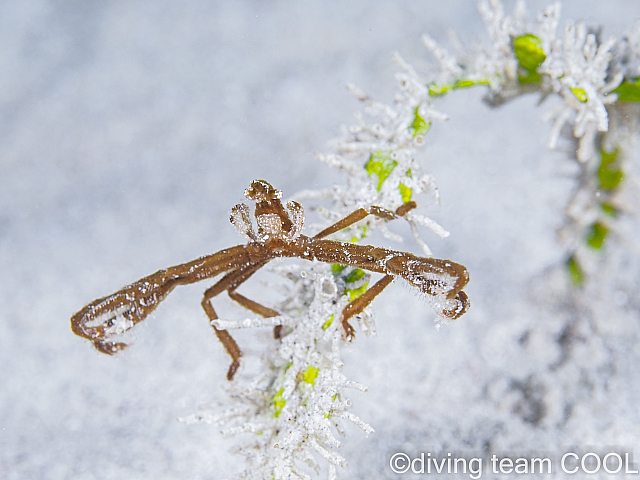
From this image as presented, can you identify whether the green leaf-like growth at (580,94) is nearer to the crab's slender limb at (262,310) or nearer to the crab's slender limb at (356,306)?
the crab's slender limb at (356,306)

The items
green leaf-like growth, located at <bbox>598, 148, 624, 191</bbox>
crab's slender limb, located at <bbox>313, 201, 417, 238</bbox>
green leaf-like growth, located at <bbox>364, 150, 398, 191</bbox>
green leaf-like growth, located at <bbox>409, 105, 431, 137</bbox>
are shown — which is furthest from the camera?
green leaf-like growth, located at <bbox>598, 148, 624, 191</bbox>

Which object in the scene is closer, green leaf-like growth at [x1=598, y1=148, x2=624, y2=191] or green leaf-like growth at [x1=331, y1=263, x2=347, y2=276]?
green leaf-like growth at [x1=331, y1=263, x2=347, y2=276]

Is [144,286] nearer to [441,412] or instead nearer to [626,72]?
[441,412]

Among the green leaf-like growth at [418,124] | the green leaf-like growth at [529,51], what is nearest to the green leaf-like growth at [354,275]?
the green leaf-like growth at [418,124]

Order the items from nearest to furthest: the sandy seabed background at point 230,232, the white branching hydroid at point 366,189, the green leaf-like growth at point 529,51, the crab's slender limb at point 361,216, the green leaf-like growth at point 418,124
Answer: the white branching hydroid at point 366,189 → the crab's slender limb at point 361,216 → the green leaf-like growth at point 418,124 → the green leaf-like growth at point 529,51 → the sandy seabed background at point 230,232

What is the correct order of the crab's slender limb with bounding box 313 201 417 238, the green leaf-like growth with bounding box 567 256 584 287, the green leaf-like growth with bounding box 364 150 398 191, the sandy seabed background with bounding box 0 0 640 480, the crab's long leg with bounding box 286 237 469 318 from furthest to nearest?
the green leaf-like growth with bounding box 567 256 584 287
the sandy seabed background with bounding box 0 0 640 480
the green leaf-like growth with bounding box 364 150 398 191
the crab's slender limb with bounding box 313 201 417 238
the crab's long leg with bounding box 286 237 469 318

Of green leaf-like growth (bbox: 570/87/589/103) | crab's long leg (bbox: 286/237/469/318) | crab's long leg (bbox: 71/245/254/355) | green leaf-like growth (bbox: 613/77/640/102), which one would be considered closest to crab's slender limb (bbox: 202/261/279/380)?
crab's long leg (bbox: 71/245/254/355)

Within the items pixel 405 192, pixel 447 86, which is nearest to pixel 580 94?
pixel 447 86

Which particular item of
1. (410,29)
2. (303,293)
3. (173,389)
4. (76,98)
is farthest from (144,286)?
(410,29)

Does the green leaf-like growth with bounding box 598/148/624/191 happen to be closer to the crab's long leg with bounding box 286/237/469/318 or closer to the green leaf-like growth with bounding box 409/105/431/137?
the green leaf-like growth with bounding box 409/105/431/137
